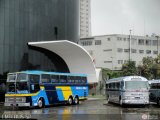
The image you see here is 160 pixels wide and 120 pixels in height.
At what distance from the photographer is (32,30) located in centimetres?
4772

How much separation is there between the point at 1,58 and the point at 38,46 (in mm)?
5853

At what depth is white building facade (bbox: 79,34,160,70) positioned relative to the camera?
11200 cm

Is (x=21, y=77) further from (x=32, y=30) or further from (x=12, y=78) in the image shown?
(x=32, y=30)

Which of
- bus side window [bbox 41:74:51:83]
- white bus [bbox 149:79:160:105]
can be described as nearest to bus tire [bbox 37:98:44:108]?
bus side window [bbox 41:74:51:83]

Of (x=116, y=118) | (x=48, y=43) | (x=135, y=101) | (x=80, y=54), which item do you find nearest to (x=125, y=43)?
(x=80, y=54)

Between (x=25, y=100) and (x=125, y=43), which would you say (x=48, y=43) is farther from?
(x=125, y=43)

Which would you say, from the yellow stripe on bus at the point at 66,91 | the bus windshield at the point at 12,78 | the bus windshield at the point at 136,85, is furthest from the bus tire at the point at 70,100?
the bus windshield at the point at 12,78

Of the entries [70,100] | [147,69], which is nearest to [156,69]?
[147,69]

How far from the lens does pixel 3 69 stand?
145 feet

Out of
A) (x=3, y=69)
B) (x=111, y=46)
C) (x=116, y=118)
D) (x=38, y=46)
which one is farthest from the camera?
(x=111, y=46)

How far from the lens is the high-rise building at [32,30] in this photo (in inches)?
1770

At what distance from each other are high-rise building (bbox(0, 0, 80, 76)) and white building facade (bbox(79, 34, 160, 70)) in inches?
2288

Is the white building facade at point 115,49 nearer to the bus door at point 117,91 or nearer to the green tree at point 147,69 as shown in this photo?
the green tree at point 147,69

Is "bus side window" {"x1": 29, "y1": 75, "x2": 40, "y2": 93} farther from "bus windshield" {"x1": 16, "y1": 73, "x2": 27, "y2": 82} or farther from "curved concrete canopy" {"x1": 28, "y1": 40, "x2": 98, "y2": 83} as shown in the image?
"curved concrete canopy" {"x1": 28, "y1": 40, "x2": 98, "y2": 83}
